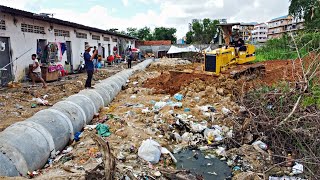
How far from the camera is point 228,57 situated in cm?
1120

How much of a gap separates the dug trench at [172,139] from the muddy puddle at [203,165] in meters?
0.02

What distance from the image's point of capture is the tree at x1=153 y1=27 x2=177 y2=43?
209 feet

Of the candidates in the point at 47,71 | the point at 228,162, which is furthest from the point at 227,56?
the point at 47,71

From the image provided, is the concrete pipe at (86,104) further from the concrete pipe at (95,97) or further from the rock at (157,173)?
the rock at (157,173)

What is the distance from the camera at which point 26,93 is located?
31.0ft

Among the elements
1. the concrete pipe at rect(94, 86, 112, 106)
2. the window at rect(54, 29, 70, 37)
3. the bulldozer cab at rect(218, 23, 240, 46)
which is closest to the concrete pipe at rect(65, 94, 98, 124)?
the concrete pipe at rect(94, 86, 112, 106)

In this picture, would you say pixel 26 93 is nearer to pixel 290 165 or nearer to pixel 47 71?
pixel 47 71

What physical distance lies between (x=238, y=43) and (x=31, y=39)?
30.3 ft

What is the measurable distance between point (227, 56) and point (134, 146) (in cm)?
716

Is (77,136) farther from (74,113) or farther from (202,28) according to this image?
(202,28)

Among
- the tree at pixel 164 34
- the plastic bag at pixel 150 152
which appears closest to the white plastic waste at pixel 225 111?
the plastic bag at pixel 150 152

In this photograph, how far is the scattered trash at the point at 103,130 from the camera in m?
5.76

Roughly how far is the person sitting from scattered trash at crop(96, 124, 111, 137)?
769cm

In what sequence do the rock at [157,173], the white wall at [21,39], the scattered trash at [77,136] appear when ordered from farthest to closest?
the white wall at [21,39]
the scattered trash at [77,136]
the rock at [157,173]
